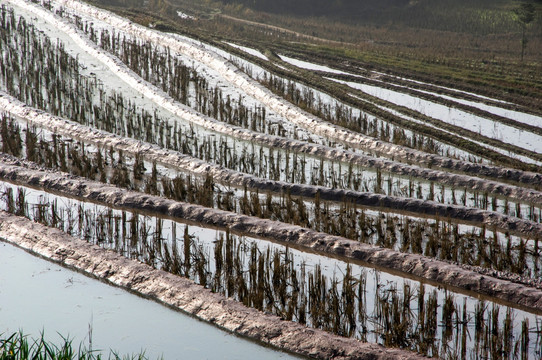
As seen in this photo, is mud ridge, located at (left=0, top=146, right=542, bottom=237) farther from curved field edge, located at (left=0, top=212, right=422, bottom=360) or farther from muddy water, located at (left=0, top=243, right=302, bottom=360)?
muddy water, located at (left=0, top=243, right=302, bottom=360)

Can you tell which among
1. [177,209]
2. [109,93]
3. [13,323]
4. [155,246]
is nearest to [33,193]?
[177,209]

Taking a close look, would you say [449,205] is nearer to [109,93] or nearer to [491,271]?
[491,271]

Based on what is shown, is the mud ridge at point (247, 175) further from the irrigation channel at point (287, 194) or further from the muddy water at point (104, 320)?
the muddy water at point (104, 320)

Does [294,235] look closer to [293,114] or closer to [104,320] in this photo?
[104,320]

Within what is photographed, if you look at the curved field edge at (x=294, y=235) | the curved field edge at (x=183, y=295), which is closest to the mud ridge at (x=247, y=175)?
the curved field edge at (x=294, y=235)

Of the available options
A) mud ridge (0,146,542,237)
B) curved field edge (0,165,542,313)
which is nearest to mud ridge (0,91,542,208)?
mud ridge (0,146,542,237)

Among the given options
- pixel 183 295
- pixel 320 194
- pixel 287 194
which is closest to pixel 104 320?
pixel 183 295
